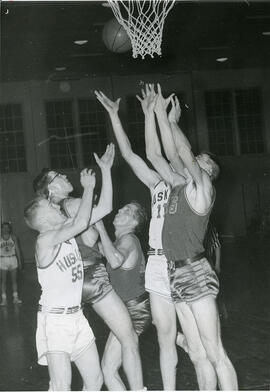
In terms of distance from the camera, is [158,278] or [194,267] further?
[158,278]

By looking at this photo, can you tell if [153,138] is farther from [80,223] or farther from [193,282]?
[193,282]

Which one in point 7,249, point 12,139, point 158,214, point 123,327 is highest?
point 12,139

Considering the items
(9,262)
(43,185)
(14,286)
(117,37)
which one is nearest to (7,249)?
(9,262)

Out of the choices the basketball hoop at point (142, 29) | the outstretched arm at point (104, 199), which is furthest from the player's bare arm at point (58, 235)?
the basketball hoop at point (142, 29)

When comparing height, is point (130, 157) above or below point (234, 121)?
below

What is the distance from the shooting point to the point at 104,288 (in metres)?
4.12

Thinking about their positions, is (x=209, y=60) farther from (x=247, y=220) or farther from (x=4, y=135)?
(x=4, y=135)

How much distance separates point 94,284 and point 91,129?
1320 centimetres

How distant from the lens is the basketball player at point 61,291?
3652 millimetres

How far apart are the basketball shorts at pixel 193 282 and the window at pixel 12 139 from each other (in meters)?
13.2

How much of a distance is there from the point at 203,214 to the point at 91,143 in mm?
13283

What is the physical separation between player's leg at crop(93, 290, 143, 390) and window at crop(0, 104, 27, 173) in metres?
12.9

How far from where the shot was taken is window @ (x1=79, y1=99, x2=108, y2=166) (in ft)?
55.6

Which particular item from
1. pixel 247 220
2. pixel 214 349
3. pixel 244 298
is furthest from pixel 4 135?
pixel 214 349
